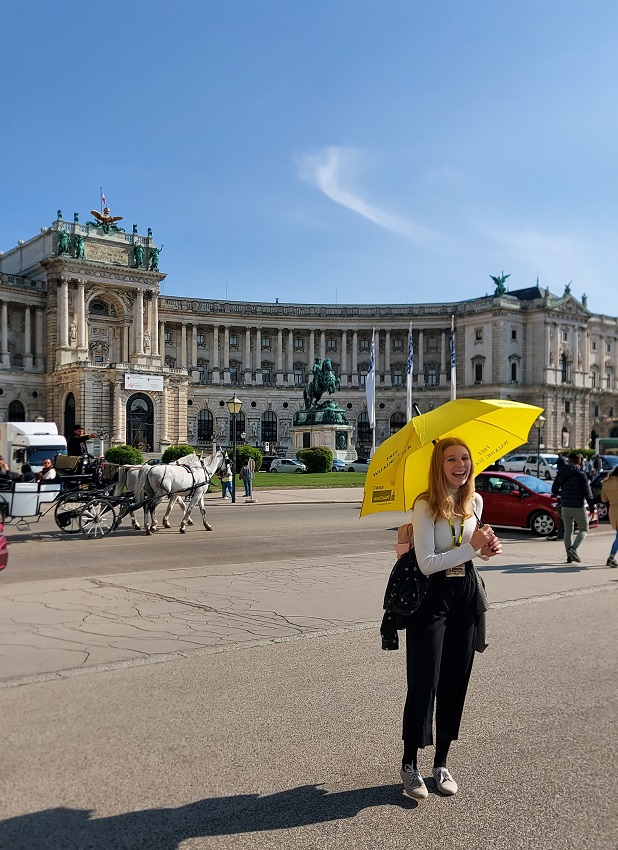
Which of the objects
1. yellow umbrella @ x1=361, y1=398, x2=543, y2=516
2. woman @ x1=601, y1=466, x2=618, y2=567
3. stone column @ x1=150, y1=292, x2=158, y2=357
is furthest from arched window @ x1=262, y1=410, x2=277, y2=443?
yellow umbrella @ x1=361, y1=398, x2=543, y2=516

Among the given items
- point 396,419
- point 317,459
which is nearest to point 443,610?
point 317,459

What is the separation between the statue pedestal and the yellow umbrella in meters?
51.7

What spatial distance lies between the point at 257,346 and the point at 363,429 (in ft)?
55.3

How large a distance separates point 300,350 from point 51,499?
79.5 meters

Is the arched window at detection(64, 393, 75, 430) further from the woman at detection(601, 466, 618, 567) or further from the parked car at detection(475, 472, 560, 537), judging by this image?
the woman at detection(601, 466, 618, 567)

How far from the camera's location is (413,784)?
4.53 metres

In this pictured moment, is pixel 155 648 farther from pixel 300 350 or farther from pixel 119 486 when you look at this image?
pixel 300 350

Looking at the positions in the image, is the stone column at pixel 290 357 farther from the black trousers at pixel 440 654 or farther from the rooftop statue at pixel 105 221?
the black trousers at pixel 440 654

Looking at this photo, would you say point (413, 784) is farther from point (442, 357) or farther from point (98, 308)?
point (442, 357)

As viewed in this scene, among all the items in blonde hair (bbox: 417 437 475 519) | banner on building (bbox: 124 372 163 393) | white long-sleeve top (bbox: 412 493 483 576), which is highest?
banner on building (bbox: 124 372 163 393)

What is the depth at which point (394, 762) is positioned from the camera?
5129 millimetres

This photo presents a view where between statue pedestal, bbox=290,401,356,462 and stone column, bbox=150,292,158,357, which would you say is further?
stone column, bbox=150,292,158,357

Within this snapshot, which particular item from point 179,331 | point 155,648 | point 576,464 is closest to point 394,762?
point 155,648

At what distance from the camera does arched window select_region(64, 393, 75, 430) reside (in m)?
72.1
